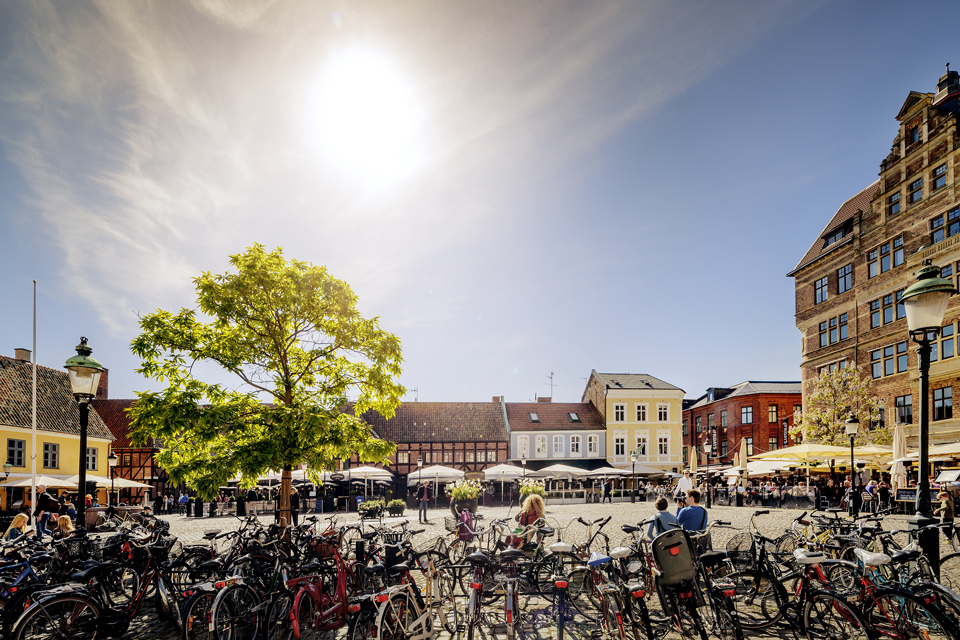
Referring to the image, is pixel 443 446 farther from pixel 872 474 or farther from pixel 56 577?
pixel 56 577

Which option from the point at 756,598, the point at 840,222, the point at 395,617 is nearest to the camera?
the point at 395,617

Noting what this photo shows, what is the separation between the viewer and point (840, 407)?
32750mm

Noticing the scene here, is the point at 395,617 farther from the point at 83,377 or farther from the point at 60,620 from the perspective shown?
the point at 83,377

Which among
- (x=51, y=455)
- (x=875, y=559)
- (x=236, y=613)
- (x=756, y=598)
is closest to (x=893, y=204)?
(x=756, y=598)

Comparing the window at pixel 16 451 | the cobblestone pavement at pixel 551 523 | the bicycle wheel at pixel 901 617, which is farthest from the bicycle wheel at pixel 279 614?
the window at pixel 16 451

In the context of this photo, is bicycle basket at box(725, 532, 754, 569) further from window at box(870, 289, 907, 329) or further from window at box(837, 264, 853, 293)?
window at box(837, 264, 853, 293)

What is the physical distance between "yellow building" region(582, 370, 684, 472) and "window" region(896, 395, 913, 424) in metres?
20.7

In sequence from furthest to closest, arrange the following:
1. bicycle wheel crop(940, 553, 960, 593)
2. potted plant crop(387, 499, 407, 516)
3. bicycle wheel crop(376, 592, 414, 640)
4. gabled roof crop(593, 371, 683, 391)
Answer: gabled roof crop(593, 371, 683, 391) < potted plant crop(387, 499, 407, 516) < bicycle wheel crop(940, 553, 960, 593) < bicycle wheel crop(376, 592, 414, 640)

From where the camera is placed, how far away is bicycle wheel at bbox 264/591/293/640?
268 inches

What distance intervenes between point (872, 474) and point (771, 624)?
3109 centimetres

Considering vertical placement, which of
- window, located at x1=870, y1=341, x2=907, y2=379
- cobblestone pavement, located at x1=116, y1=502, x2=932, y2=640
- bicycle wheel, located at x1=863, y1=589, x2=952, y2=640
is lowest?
cobblestone pavement, located at x1=116, y1=502, x2=932, y2=640

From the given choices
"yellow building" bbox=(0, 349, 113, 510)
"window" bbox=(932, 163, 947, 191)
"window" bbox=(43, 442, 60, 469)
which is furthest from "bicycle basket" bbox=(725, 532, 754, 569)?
"window" bbox=(43, 442, 60, 469)

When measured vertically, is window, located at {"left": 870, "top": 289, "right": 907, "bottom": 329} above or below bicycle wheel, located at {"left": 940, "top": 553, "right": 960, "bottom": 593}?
above

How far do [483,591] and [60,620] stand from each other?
4.53 metres
